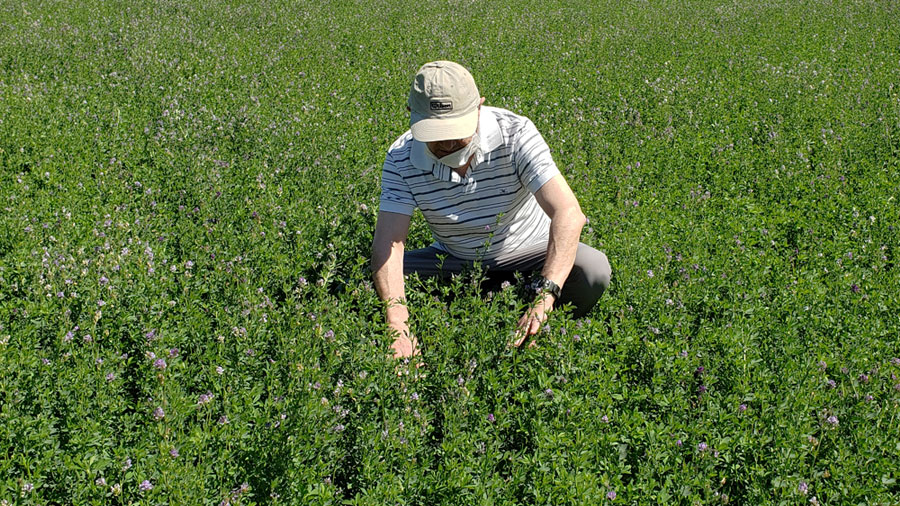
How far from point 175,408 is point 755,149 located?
6.03 meters

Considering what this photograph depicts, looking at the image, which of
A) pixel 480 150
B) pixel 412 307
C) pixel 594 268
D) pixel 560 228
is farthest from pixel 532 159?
pixel 412 307

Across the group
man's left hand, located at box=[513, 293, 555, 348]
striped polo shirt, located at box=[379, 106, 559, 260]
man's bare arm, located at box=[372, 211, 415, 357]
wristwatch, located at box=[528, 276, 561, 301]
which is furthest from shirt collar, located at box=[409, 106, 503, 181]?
man's left hand, located at box=[513, 293, 555, 348]

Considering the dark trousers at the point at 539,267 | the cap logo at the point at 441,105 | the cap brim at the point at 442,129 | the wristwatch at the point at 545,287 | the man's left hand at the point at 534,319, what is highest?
the cap logo at the point at 441,105

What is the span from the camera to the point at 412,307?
389cm

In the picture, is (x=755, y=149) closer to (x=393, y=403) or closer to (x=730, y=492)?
(x=730, y=492)

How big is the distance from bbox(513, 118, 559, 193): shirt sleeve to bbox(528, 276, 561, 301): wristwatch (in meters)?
0.47

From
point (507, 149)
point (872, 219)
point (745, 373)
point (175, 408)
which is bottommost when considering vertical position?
point (872, 219)

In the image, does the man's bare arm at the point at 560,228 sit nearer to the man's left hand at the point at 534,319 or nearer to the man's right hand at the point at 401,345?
the man's left hand at the point at 534,319

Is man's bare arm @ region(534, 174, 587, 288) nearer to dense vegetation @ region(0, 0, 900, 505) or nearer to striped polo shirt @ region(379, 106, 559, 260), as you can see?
striped polo shirt @ region(379, 106, 559, 260)

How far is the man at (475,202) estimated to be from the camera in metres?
3.76

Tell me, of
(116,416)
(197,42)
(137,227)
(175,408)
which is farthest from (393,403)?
(197,42)

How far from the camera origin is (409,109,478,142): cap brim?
3702 mm

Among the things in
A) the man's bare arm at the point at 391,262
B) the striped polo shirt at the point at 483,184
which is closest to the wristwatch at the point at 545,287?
the striped polo shirt at the point at 483,184

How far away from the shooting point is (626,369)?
3834mm
